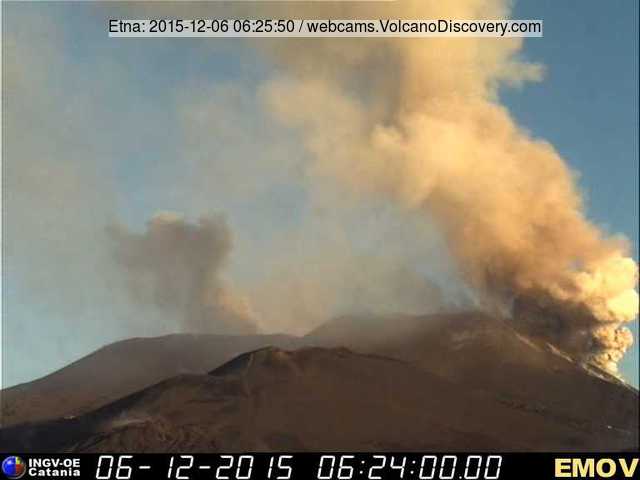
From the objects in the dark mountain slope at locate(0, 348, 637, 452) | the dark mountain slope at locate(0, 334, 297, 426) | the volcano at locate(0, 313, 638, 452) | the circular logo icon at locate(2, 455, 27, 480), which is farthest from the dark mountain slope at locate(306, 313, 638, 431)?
the circular logo icon at locate(2, 455, 27, 480)

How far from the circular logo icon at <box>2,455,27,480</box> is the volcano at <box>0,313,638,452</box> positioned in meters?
11.8

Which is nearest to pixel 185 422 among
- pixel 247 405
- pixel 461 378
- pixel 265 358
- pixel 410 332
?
pixel 247 405

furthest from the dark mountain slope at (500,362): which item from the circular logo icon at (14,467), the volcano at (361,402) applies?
the circular logo icon at (14,467)

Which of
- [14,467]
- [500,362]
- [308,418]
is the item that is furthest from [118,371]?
[14,467]

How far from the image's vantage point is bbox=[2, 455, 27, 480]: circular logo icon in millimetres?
72312

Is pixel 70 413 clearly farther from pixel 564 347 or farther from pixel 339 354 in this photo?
pixel 564 347

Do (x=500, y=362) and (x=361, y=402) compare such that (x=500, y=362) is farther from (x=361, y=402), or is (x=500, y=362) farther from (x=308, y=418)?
(x=308, y=418)

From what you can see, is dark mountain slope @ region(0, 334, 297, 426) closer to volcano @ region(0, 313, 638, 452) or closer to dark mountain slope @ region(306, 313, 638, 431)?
volcano @ region(0, 313, 638, 452)

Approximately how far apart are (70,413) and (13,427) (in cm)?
1123

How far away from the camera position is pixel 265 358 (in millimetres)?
107062

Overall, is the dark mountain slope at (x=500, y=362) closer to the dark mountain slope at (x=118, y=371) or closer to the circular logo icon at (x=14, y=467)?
the dark mountain slope at (x=118, y=371)

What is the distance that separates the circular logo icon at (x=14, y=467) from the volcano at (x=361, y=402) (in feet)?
38.9

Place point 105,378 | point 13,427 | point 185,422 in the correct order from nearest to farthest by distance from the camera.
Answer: point 185,422, point 13,427, point 105,378

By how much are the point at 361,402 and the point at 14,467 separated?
133ft
